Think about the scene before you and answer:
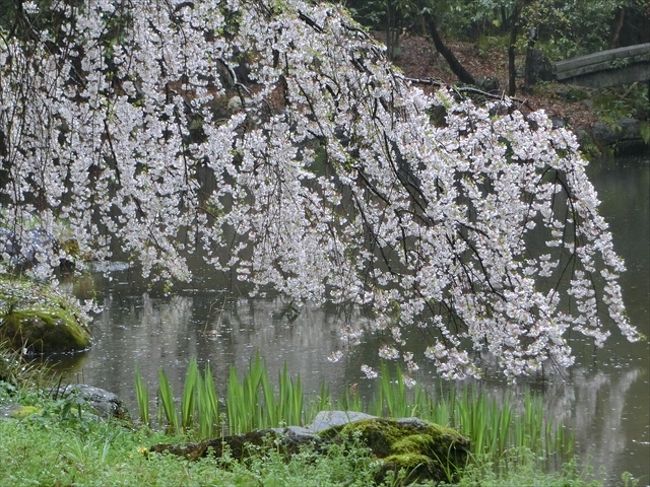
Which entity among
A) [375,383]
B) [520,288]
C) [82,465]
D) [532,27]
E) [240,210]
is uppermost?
[532,27]

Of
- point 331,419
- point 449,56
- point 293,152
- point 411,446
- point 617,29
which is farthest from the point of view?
point 617,29

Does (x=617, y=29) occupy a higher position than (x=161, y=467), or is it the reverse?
(x=617, y=29)

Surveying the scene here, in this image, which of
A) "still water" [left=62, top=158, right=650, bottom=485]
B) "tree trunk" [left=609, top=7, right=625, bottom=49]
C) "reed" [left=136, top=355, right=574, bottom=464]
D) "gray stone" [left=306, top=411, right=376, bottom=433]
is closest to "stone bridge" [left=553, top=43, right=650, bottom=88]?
"tree trunk" [left=609, top=7, right=625, bottom=49]

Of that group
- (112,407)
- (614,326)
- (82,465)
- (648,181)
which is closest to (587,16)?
(648,181)

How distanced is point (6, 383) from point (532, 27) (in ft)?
60.5

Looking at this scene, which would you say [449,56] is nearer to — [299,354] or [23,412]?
[299,354]

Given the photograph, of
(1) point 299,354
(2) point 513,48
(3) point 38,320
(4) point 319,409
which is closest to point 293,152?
(4) point 319,409

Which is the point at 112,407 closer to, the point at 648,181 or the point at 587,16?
the point at 648,181

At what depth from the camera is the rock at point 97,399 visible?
6027mm

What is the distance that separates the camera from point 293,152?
4.07m

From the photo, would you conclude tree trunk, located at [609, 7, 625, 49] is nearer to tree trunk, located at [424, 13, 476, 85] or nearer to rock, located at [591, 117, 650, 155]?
rock, located at [591, 117, 650, 155]

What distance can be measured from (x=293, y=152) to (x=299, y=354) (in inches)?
197

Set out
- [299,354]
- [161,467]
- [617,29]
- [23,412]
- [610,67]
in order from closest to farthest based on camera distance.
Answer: [161,467]
[23,412]
[299,354]
[610,67]
[617,29]

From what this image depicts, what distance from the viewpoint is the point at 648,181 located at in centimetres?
1839
